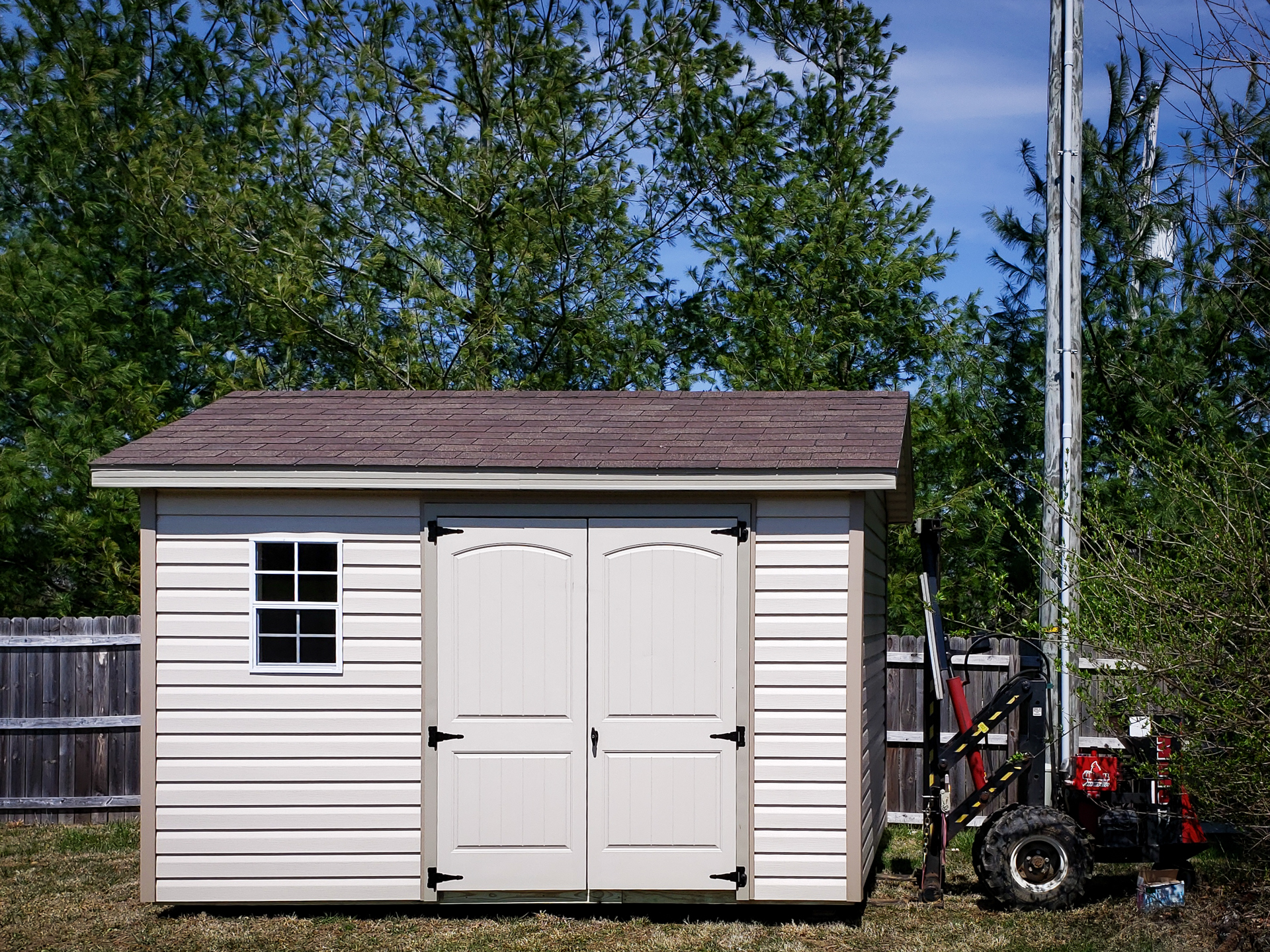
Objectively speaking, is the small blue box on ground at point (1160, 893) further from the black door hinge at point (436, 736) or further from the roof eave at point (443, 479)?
the black door hinge at point (436, 736)

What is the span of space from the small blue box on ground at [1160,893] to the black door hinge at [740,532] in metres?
2.90

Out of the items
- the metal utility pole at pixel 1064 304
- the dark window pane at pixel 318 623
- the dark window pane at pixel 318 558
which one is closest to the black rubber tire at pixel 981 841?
the metal utility pole at pixel 1064 304

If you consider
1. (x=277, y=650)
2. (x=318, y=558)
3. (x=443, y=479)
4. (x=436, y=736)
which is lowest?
(x=436, y=736)

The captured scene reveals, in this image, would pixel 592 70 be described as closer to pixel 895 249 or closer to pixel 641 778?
pixel 895 249

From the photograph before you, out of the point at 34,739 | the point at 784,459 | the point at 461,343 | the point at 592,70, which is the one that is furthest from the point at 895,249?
the point at 34,739

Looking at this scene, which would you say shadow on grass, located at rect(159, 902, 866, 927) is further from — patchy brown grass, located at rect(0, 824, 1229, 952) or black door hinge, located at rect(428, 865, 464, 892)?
black door hinge, located at rect(428, 865, 464, 892)

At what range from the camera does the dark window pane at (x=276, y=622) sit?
7477 millimetres

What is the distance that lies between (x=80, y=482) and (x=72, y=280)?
8.07 feet

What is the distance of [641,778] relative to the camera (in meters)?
7.30

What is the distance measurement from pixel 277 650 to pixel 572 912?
90.9 inches

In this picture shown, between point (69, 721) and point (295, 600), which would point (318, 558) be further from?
point (69, 721)

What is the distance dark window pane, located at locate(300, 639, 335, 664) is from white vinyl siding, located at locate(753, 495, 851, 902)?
8.14 ft

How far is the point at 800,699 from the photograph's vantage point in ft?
23.7

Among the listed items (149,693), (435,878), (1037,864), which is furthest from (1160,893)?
(149,693)
